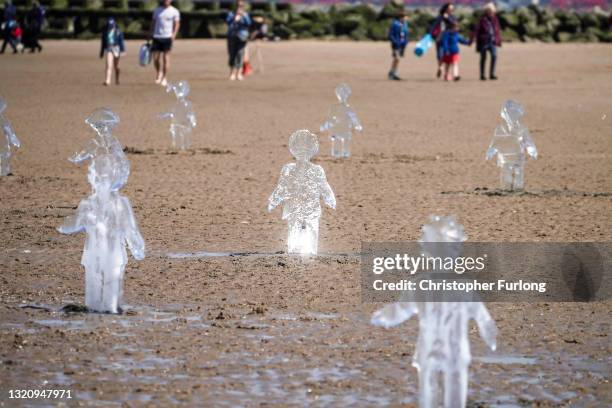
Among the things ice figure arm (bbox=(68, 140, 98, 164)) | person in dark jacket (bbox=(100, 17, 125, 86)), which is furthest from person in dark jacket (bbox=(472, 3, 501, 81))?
ice figure arm (bbox=(68, 140, 98, 164))

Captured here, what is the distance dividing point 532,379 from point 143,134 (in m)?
13.4

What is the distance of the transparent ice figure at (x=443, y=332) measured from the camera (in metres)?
6.26

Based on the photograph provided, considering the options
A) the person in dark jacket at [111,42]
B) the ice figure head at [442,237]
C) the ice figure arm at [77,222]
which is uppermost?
the ice figure head at [442,237]

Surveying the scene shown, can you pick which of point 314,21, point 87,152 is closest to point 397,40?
point 314,21

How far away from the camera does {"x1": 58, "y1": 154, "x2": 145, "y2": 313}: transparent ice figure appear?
8.32 meters

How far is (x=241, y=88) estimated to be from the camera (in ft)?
95.3

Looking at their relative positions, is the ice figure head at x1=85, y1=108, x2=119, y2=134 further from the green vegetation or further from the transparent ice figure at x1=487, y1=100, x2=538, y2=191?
the green vegetation

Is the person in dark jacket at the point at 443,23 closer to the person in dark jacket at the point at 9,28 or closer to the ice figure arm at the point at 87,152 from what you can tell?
the person in dark jacket at the point at 9,28

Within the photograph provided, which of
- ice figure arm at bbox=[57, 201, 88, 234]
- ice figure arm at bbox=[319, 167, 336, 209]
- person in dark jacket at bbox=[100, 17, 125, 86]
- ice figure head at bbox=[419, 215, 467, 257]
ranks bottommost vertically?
person in dark jacket at bbox=[100, 17, 125, 86]

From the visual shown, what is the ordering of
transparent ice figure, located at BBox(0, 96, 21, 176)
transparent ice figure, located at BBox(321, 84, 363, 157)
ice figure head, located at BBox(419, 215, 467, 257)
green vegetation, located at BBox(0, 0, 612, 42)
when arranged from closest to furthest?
ice figure head, located at BBox(419, 215, 467, 257)
transparent ice figure, located at BBox(0, 96, 21, 176)
transparent ice figure, located at BBox(321, 84, 363, 157)
green vegetation, located at BBox(0, 0, 612, 42)

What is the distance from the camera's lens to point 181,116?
17.5 metres

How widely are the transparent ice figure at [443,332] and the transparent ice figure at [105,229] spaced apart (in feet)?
8.01

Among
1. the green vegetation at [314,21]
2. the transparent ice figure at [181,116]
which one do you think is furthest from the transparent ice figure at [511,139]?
the green vegetation at [314,21]

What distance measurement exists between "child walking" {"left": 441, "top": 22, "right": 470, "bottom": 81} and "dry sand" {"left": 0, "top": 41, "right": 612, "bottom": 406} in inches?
155
